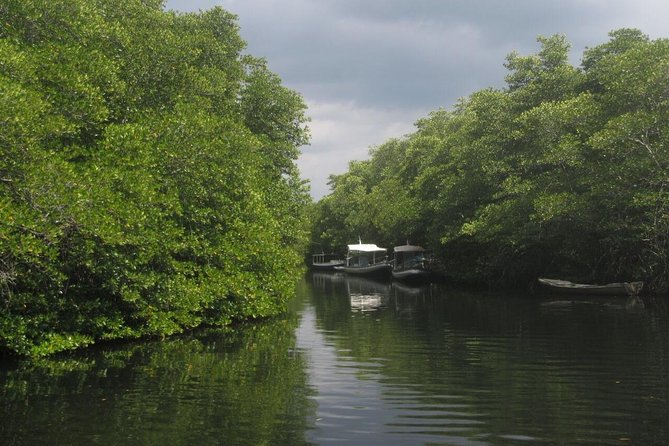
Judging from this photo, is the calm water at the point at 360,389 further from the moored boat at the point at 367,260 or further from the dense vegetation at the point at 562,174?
the moored boat at the point at 367,260

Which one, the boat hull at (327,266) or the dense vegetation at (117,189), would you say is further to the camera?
the boat hull at (327,266)

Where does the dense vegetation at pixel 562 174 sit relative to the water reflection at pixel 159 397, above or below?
above

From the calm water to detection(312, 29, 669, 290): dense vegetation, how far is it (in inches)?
383

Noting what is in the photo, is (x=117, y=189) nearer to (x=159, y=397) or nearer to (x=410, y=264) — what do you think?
(x=159, y=397)

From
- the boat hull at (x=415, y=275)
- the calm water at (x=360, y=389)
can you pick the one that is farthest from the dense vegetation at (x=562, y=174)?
the calm water at (x=360, y=389)

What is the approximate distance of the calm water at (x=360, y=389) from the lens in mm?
7477

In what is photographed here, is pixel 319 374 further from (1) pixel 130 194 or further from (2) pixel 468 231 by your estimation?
(2) pixel 468 231

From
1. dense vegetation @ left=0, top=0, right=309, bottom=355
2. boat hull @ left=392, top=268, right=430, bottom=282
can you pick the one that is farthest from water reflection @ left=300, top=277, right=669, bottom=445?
boat hull @ left=392, top=268, right=430, bottom=282

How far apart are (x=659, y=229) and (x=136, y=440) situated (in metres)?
24.5

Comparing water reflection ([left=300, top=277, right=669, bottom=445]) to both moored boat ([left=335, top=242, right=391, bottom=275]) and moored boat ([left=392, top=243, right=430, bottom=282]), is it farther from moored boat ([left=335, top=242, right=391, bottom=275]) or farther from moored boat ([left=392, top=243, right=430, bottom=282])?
moored boat ([left=335, top=242, right=391, bottom=275])

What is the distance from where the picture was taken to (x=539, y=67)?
115 feet

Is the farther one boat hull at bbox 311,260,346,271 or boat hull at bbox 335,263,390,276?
boat hull at bbox 311,260,346,271

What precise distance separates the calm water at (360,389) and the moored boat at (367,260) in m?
40.8

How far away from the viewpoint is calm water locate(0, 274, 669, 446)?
748 cm
